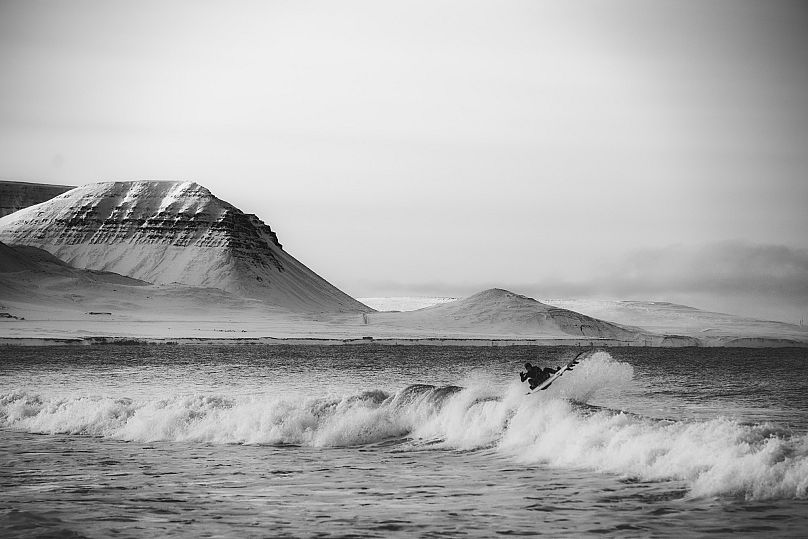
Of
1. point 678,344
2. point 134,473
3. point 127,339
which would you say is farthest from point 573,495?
point 678,344

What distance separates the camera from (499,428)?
29094 mm

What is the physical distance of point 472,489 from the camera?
835 inches

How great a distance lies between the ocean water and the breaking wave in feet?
0.20

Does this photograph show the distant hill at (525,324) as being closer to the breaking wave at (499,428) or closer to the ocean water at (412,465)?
the ocean water at (412,465)

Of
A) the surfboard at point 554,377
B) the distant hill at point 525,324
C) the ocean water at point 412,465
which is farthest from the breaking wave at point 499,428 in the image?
the distant hill at point 525,324

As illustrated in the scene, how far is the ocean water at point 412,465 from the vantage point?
17.7m

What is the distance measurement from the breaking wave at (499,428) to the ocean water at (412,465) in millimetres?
60

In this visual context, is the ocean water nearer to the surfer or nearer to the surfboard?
the surfboard

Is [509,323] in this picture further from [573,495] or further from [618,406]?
[573,495]

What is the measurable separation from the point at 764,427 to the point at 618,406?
15850 mm

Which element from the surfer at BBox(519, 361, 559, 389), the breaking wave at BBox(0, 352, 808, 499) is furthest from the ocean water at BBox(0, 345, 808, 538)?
the surfer at BBox(519, 361, 559, 389)

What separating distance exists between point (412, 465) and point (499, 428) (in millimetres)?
4888

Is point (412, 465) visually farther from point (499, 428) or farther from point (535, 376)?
point (535, 376)

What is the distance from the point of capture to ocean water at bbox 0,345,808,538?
17.7 meters
